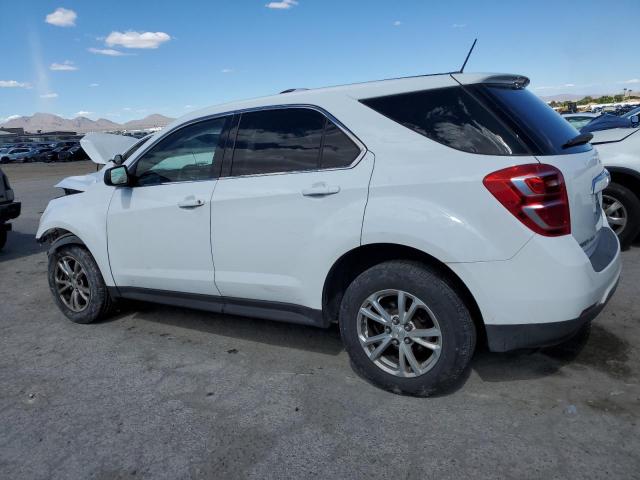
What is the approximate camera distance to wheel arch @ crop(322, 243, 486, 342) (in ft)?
9.14

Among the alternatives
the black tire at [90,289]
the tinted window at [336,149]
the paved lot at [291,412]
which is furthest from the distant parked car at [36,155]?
the tinted window at [336,149]

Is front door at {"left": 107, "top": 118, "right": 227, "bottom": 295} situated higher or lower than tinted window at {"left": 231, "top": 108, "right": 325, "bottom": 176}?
lower

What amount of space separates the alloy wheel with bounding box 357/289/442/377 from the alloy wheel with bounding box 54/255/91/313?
2634mm

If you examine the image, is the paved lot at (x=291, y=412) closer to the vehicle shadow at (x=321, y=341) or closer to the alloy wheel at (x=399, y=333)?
the vehicle shadow at (x=321, y=341)

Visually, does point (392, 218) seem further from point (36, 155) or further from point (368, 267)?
point (36, 155)

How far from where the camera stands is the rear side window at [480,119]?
2.61 meters

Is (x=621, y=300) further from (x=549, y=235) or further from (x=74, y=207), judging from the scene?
(x=74, y=207)

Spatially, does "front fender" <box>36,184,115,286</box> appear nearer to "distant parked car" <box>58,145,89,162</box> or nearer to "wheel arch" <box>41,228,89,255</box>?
"wheel arch" <box>41,228,89,255</box>

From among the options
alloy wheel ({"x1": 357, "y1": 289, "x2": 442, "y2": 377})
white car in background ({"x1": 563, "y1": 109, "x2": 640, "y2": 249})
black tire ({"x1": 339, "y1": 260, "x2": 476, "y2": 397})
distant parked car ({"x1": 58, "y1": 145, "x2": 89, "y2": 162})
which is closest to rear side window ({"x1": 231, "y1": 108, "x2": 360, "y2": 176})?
black tire ({"x1": 339, "y1": 260, "x2": 476, "y2": 397})

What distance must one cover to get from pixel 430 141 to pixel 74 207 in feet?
10.1

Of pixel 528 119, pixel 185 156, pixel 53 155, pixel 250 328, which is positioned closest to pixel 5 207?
pixel 185 156

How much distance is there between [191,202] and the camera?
11.5 ft

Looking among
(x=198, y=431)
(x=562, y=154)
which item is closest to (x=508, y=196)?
(x=562, y=154)

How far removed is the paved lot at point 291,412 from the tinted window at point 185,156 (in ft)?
4.18
